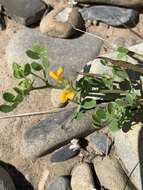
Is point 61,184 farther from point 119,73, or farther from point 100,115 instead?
point 119,73

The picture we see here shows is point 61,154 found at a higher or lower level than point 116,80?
lower

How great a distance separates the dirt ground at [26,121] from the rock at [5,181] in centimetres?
8

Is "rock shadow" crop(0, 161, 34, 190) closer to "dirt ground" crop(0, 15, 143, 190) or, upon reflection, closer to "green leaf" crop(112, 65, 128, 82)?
"dirt ground" crop(0, 15, 143, 190)

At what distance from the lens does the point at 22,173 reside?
10.2ft

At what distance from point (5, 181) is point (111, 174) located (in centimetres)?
56

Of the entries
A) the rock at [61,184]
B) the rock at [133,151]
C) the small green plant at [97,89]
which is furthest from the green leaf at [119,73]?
the rock at [61,184]

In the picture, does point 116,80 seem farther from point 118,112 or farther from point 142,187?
point 142,187

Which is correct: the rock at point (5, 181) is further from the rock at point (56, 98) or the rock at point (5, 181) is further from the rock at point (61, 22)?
the rock at point (61, 22)

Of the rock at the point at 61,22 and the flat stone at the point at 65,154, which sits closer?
the flat stone at the point at 65,154

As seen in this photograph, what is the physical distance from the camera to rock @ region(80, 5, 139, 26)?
3.28m

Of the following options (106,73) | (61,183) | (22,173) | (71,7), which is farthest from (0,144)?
Result: (71,7)

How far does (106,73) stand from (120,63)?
1.87 feet

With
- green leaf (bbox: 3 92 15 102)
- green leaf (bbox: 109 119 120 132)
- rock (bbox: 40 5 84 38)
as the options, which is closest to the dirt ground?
rock (bbox: 40 5 84 38)

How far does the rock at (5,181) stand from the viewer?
9.75ft
